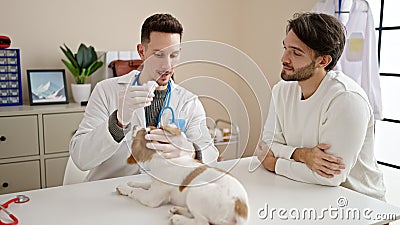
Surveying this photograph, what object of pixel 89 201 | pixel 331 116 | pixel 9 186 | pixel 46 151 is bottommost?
pixel 9 186

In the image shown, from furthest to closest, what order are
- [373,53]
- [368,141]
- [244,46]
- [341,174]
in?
[244,46] → [373,53] → [368,141] → [341,174]

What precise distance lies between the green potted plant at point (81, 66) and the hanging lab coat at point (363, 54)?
1.55 m

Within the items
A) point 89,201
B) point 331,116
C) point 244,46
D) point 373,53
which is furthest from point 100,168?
point 244,46

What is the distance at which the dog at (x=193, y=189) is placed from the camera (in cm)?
104

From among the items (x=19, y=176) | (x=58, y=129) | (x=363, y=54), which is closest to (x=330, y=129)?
(x=363, y=54)

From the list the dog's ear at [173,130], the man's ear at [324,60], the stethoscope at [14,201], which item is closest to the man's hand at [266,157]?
the man's ear at [324,60]

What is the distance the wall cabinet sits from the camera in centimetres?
260

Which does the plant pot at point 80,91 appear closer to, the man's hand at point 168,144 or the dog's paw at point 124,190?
the dog's paw at point 124,190

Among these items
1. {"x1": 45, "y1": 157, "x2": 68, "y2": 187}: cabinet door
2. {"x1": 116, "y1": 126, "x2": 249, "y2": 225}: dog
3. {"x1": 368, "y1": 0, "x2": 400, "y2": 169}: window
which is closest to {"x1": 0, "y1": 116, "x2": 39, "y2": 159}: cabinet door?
{"x1": 45, "y1": 157, "x2": 68, "y2": 187}: cabinet door

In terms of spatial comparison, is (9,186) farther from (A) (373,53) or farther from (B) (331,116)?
(A) (373,53)

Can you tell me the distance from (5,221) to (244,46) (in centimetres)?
A: 288

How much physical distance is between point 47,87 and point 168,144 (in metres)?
2.03

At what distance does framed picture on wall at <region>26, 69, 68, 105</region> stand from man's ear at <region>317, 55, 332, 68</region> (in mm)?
1811

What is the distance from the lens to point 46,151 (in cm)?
271
